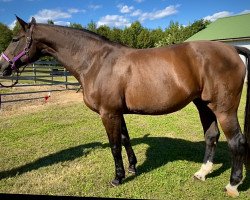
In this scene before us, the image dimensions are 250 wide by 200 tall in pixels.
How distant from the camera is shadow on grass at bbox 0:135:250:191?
439 cm

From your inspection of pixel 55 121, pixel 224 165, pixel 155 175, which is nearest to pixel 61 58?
pixel 155 175

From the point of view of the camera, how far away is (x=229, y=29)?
25.4m

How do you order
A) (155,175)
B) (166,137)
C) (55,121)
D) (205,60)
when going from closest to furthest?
1. (205,60)
2. (155,175)
3. (166,137)
4. (55,121)

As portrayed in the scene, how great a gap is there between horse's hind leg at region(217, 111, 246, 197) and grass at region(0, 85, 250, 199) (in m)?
0.18

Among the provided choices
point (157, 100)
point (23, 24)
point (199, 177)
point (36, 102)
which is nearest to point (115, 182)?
point (199, 177)

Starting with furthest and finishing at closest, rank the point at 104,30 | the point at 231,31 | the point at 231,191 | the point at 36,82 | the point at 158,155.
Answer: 1. the point at 104,30
2. the point at 231,31
3. the point at 36,82
4. the point at 158,155
5. the point at 231,191

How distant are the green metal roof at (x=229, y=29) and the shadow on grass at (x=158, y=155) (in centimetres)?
1782

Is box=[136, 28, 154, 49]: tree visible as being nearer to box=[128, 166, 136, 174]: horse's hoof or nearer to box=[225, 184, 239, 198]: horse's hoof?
box=[128, 166, 136, 174]: horse's hoof

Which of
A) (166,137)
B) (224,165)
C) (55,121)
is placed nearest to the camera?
(224,165)

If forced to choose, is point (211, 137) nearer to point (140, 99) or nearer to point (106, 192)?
point (140, 99)

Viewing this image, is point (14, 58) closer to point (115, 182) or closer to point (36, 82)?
point (115, 182)

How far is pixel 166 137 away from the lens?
6.15 m

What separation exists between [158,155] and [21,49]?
9.76 ft

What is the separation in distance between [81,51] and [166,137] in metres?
3.23
